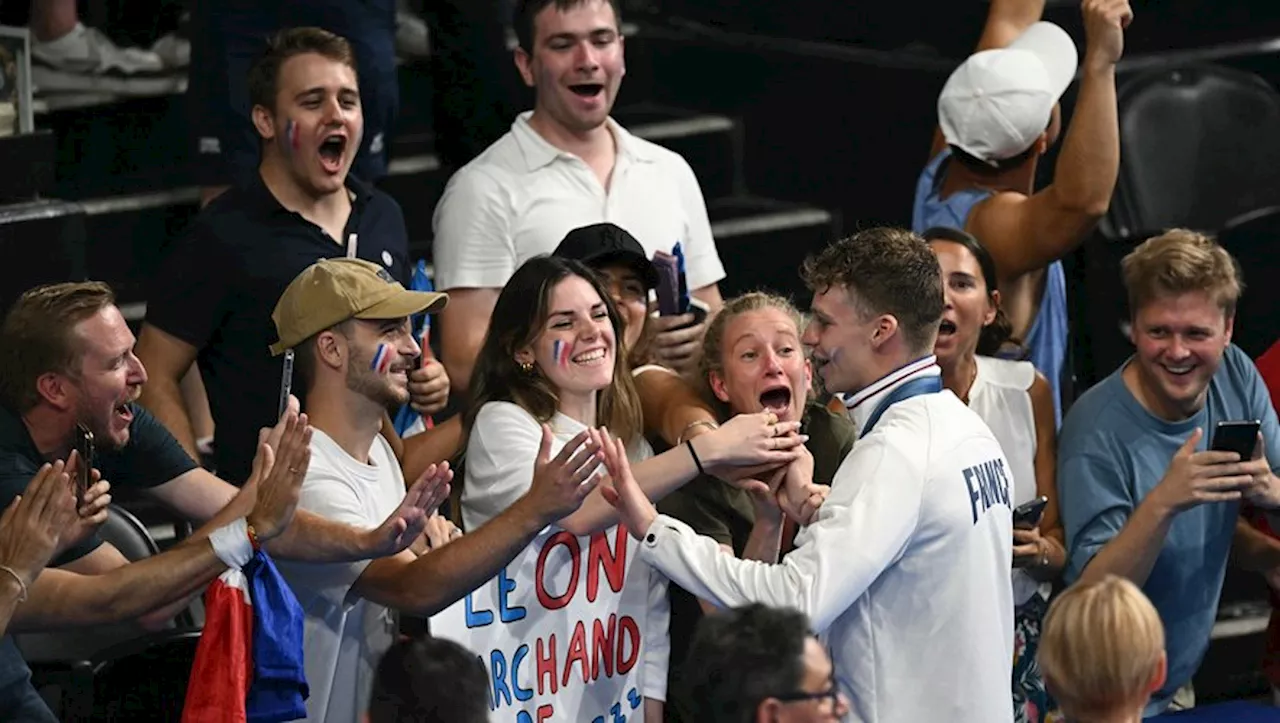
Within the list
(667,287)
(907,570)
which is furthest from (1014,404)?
(907,570)

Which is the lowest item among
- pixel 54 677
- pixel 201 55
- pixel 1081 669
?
pixel 54 677

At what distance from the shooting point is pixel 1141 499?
6422 mm

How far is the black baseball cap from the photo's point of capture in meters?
6.21

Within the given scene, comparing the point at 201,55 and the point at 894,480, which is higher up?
the point at 201,55

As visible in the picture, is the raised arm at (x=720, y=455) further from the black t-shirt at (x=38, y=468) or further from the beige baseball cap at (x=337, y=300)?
the black t-shirt at (x=38, y=468)

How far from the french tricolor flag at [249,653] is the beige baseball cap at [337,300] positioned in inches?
24.6

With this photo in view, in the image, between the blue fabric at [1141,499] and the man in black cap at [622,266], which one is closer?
the man in black cap at [622,266]

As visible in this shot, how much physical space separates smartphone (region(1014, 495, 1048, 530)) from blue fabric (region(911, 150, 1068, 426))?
0.79 metres

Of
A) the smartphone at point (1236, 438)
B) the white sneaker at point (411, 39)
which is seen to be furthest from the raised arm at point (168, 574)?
the white sneaker at point (411, 39)

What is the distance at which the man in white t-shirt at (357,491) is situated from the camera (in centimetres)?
534

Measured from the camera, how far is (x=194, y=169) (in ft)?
27.3

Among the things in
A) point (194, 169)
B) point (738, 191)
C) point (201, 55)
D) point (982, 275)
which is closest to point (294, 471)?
point (982, 275)

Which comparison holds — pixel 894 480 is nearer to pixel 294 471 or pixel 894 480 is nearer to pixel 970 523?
pixel 970 523

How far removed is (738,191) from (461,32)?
1.62 metres
